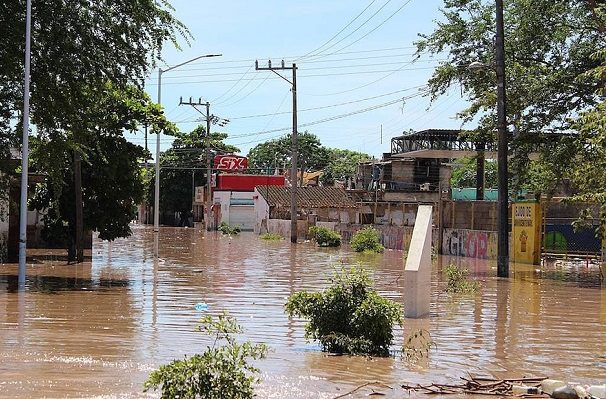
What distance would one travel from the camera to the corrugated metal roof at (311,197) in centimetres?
7900

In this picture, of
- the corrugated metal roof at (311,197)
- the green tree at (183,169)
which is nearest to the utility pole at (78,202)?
the corrugated metal roof at (311,197)

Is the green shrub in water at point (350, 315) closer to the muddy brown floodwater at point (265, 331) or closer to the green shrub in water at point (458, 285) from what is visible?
the muddy brown floodwater at point (265, 331)

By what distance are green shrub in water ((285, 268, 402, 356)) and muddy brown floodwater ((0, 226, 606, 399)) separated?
30cm

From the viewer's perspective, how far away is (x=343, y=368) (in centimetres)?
1056

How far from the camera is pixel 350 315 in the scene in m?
11.9

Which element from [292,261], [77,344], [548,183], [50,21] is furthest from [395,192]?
[77,344]

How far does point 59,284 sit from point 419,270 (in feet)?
38.3

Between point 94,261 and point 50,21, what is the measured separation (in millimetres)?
13466

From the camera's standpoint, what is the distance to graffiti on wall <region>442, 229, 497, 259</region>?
39.1 meters

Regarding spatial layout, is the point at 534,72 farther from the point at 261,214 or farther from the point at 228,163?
the point at 228,163

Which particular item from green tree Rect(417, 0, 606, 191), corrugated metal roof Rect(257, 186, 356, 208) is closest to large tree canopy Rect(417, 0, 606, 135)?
green tree Rect(417, 0, 606, 191)

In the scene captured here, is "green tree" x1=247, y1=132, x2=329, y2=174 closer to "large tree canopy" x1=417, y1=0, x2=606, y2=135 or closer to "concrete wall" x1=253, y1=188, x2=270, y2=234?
"concrete wall" x1=253, y1=188, x2=270, y2=234

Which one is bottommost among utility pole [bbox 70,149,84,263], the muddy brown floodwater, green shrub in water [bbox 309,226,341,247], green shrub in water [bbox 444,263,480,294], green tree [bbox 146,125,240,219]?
the muddy brown floodwater

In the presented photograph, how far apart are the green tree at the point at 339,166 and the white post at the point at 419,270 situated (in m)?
110
